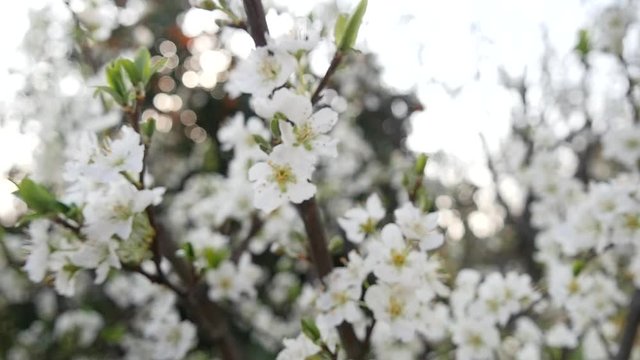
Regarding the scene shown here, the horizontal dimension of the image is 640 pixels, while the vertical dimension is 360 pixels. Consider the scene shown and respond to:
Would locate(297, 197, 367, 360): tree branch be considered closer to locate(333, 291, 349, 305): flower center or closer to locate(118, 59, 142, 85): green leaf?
locate(333, 291, 349, 305): flower center

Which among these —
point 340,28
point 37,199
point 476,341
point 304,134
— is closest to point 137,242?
point 37,199

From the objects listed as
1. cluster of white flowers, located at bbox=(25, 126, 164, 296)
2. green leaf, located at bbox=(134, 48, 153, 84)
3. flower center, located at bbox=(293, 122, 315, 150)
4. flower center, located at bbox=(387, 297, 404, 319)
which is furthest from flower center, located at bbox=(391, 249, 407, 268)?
green leaf, located at bbox=(134, 48, 153, 84)

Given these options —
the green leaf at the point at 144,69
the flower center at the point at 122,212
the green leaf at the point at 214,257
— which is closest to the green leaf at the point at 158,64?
the green leaf at the point at 144,69

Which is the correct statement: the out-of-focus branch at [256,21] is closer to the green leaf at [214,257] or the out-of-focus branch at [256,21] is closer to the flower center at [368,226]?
the flower center at [368,226]

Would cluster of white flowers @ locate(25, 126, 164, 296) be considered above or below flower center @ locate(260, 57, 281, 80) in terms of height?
below

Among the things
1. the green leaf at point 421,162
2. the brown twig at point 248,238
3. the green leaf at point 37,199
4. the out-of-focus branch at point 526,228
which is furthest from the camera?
the out-of-focus branch at point 526,228

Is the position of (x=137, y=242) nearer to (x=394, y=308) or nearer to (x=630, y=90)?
(x=394, y=308)
